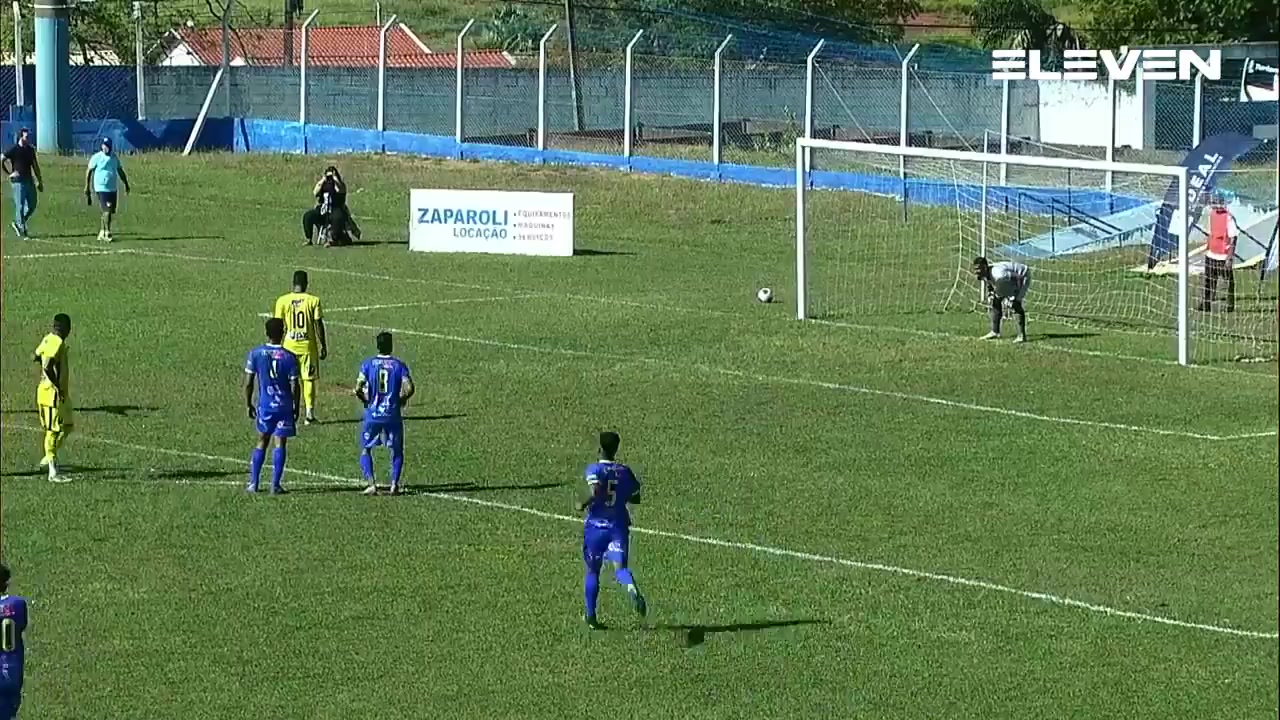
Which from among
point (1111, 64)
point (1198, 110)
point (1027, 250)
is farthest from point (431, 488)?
point (1111, 64)

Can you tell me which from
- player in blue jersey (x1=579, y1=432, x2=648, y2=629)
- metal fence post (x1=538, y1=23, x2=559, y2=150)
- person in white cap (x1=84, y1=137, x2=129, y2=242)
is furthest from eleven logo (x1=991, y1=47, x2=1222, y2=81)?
player in blue jersey (x1=579, y1=432, x2=648, y2=629)

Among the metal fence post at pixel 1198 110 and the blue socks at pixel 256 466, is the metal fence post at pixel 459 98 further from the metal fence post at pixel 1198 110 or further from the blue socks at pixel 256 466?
the blue socks at pixel 256 466

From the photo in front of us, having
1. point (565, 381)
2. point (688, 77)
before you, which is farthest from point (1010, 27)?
point (565, 381)

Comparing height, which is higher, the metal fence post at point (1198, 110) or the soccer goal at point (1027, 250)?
the metal fence post at point (1198, 110)

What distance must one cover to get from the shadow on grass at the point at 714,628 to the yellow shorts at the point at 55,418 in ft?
24.4

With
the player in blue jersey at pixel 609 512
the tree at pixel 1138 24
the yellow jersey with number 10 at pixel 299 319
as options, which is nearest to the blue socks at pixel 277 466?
the yellow jersey with number 10 at pixel 299 319

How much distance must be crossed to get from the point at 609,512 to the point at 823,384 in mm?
12257

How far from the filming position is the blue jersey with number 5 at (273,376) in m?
20.1

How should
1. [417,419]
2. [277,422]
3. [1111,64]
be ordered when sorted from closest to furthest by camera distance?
[277,422] → [417,419] → [1111,64]

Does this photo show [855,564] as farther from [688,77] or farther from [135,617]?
[688,77]

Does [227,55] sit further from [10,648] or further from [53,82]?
[10,648]

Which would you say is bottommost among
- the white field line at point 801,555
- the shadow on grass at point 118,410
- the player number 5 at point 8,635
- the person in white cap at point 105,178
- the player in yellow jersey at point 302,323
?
the white field line at point 801,555

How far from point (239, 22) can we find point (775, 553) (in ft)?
152

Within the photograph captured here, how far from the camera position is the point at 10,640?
35.4 ft
